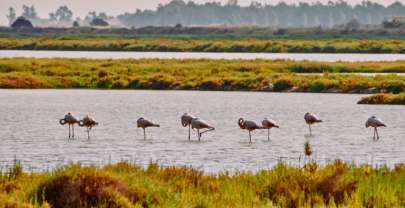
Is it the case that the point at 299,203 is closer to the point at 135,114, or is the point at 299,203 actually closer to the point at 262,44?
the point at 135,114

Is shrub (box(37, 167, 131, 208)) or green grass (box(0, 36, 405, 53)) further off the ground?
shrub (box(37, 167, 131, 208))

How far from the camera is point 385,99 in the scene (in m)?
49.6

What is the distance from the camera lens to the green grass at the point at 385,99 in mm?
49156

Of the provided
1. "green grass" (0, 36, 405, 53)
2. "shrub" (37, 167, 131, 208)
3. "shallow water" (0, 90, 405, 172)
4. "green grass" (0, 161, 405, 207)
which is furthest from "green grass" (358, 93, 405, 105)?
"green grass" (0, 36, 405, 53)

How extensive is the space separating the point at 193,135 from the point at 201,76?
29.0 meters

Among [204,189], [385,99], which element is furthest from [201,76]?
[204,189]

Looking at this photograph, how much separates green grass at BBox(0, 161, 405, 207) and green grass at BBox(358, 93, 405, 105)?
2951 centimetres

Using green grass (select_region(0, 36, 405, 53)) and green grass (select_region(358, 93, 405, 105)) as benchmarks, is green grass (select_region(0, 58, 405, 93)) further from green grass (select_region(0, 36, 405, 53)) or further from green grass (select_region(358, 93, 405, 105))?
green grass (select_region(0, 36, 405, 53))

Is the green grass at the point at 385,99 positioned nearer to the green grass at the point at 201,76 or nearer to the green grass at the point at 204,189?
the green grass at the point at 201,76

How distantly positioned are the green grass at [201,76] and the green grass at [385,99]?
4.72 metres

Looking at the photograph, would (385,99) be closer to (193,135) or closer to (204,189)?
(193,135)

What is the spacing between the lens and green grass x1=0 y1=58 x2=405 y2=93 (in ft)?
193

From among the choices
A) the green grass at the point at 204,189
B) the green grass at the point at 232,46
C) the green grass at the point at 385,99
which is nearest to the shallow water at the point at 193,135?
the green grass at the point at 385,99

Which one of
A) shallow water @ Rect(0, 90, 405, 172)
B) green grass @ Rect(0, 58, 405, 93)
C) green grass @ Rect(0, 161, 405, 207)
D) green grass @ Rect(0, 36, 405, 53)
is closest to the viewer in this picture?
green grass @ Rect(0, 161, 405, 207)
